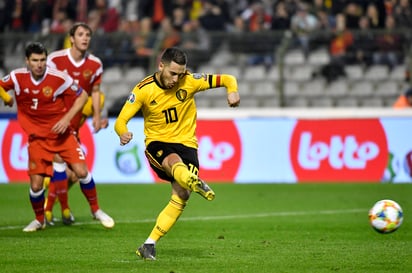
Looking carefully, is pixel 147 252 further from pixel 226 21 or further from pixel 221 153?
pixel 226 21

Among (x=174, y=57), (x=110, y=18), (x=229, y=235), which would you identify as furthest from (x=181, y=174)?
(x=110, y=18)

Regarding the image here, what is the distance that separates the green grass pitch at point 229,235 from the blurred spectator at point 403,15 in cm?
529

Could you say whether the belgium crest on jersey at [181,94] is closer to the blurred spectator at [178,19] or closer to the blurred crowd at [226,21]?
the blurred crowd at [226,21]

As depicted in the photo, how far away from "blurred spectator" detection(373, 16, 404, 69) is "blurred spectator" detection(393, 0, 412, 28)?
1089 millimetres

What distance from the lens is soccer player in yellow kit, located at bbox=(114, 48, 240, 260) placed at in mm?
9398

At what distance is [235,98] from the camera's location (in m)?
9.40

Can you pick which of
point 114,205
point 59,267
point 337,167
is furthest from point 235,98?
point 337,167

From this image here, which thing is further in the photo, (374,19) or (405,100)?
(374,19)

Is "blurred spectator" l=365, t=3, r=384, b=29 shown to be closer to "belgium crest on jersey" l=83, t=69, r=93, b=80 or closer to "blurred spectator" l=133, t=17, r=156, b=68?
"blurred spectator" l=133, t=17, r=156, b=68

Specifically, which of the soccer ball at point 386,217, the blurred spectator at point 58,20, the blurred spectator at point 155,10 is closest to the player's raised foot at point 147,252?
the soccer ball at point 386,217

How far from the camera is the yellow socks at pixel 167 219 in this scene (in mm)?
9383

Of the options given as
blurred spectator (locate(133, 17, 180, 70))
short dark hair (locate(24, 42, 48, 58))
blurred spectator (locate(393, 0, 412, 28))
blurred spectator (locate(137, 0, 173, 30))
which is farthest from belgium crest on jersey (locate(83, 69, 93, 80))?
blurred spectator (locate(393, 0, 412, 28))

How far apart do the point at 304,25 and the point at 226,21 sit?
1.85m

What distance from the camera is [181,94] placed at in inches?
389
